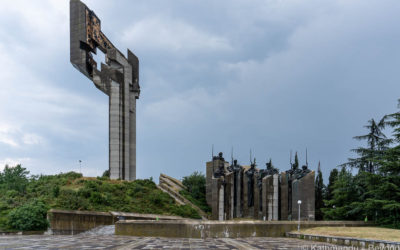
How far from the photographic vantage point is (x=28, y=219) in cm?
2277

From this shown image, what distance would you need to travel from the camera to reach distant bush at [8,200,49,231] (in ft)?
74.4

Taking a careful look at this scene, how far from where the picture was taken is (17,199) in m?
28.0

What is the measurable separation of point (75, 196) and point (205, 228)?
44.8 ft

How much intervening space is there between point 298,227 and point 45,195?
809 inches

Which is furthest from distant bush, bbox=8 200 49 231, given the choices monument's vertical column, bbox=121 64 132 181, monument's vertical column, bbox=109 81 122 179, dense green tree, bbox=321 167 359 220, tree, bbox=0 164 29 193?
dense green tree, bbox=321 167 359 220

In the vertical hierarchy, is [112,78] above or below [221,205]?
above

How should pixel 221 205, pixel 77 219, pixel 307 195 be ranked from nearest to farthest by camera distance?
pixel 77 219
pixel 307 195
pixel 221 205

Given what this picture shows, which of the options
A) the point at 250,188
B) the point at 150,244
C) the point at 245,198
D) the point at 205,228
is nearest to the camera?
the point at 150,244

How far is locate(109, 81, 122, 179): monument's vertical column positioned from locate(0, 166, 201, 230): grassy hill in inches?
74.0

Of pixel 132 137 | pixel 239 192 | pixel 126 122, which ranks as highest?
pixel 126 122

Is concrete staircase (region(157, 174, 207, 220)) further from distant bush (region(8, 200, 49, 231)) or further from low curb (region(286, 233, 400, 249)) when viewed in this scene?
low curb (region(286, 233, 400, 249))

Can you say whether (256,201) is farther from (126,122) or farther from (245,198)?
(126,122)

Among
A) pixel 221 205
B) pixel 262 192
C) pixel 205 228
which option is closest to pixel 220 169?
pixel 221 205

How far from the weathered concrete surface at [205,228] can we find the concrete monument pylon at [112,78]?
20208 millimetres
